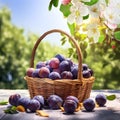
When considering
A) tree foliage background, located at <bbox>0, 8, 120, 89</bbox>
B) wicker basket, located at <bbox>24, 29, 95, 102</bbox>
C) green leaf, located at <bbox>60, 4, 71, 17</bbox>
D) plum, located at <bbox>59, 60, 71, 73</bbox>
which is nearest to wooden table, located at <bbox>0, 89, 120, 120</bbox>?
wicker basket, located at <bbox>24, 29, 95, 102</bbox>

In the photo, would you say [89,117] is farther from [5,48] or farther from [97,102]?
[5,48]

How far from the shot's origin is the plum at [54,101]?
7.40ft

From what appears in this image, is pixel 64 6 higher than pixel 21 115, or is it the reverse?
pixel 64 6

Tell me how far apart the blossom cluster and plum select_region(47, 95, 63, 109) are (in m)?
0.43

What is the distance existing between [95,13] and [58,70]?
0.56 m

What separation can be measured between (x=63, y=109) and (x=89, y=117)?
8.7 inches

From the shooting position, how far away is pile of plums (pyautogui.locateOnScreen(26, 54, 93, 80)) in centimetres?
233

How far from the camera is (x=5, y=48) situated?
15.3 metres

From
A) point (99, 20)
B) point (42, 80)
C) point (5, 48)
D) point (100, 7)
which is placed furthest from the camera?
point (5, 48)

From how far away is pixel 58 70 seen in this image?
2422mm

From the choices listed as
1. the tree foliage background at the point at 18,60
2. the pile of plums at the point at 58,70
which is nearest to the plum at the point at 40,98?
the pile of plums at the point at 58,70

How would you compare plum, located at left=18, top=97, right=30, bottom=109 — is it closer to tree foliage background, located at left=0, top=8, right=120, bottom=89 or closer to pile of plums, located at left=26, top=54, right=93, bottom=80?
pile of plums, located at left=26, top=54, right=93, bottom=80

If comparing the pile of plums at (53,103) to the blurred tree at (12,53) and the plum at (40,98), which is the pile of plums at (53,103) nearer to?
the plum at (40,98)

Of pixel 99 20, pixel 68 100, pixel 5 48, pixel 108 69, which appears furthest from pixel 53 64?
pixel 5 48
